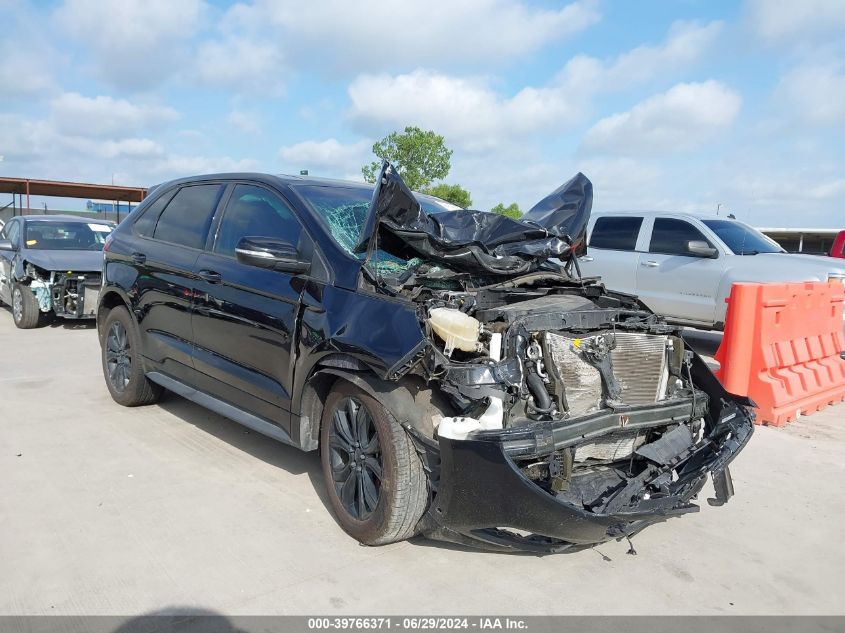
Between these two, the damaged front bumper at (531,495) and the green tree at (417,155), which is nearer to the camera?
the damaged front bumper at (531,495)

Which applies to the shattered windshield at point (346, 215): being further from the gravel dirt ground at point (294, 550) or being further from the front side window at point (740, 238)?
the front side window at point (740, 238)

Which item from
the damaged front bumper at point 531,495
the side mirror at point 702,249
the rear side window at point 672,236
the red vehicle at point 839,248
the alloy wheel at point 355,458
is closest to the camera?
the damaged front bumper at point 531,495

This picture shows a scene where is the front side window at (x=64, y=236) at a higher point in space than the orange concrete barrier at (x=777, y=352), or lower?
higher

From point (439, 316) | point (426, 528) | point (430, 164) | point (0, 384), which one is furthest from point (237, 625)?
point (430, 164)

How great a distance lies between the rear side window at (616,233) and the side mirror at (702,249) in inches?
38.8

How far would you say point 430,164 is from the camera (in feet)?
91.2

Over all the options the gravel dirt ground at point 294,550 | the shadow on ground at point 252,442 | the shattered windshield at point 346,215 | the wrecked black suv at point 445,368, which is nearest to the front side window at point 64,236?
the shadow on ground at point 252,442

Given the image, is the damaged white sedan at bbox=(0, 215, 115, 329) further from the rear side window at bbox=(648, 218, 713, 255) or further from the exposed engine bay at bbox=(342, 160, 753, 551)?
the rear side window at bbox=(648, 218, 713, 255)

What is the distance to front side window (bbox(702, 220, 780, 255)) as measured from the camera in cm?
889

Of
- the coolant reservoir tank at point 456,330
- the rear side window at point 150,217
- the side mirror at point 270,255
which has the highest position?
the rear side window at point 150,217

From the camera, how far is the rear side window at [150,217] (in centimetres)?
532

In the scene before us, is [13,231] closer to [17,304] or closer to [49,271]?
[17,304]

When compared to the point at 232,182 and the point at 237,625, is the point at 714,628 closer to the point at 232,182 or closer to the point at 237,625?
the point at 237,625

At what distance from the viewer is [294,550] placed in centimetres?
334
